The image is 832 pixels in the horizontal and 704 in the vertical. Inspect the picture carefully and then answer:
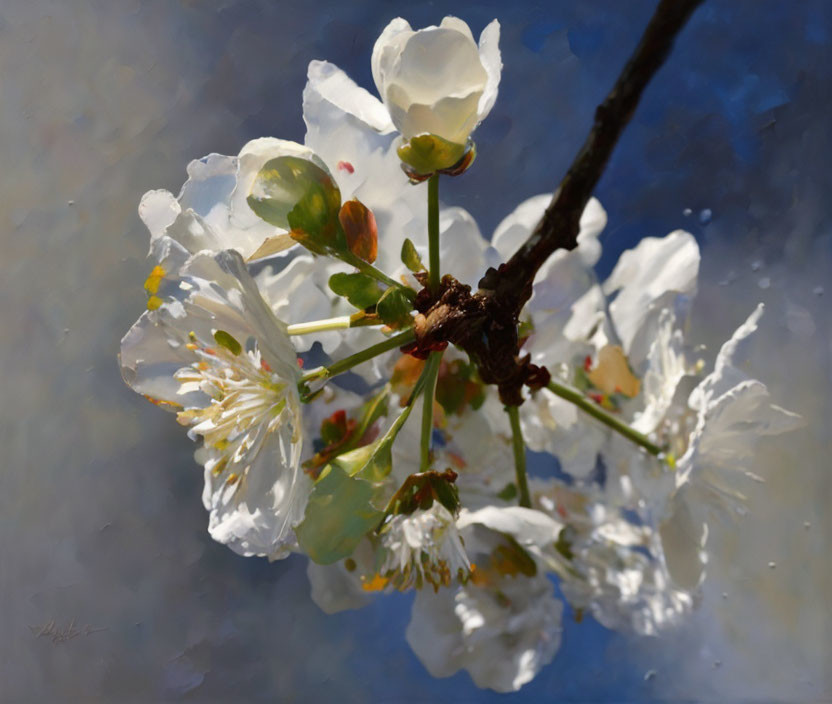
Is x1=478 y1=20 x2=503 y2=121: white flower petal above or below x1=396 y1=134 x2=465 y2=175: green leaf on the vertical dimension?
above

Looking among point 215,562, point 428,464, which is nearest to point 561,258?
point 428,464

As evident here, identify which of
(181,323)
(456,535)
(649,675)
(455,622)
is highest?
(181,323)

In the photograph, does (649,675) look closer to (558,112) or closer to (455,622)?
(455,622)

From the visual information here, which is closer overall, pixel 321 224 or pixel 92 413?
pixel 321 224

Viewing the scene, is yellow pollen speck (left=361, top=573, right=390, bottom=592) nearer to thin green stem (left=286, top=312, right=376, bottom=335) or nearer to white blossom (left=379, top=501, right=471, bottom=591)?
white blossom (left=379, top=501, right=471, bottom=591)
